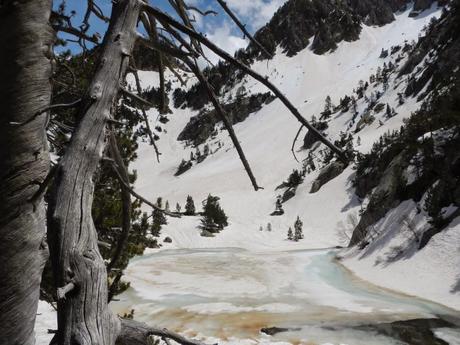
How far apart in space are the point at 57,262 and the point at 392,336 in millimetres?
7821

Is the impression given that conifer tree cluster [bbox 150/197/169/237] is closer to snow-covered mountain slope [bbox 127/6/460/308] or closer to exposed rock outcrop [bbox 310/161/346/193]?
snow-covered mountain slope [bbox 127/6/460/308]

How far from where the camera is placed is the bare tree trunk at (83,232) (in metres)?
0.87

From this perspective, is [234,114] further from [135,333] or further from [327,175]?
[135,333]

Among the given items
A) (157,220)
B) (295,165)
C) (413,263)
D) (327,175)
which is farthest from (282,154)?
(157,220)

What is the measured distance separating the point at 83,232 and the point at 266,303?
10.2 m

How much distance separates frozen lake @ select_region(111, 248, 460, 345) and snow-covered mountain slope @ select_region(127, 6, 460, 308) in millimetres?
1256

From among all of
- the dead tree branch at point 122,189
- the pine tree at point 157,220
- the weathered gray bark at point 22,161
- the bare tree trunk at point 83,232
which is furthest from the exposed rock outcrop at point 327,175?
the bare tree trunk at point 83,232

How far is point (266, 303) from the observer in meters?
10.5

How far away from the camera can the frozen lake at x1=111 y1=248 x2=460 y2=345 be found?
7773 mm

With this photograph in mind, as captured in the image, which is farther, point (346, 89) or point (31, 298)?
point (346, 89)

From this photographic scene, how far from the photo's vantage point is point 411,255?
12664mm

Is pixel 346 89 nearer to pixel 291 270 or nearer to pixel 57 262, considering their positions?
pixel 291 270

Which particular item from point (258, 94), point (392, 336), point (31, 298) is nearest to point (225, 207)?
point (392, 336)

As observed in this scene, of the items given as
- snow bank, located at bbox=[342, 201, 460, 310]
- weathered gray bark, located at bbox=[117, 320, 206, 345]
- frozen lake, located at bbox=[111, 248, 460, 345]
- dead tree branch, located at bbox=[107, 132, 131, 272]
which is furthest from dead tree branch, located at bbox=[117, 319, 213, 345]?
snow bank, located at bbox=[342, 201, 460, 310]
